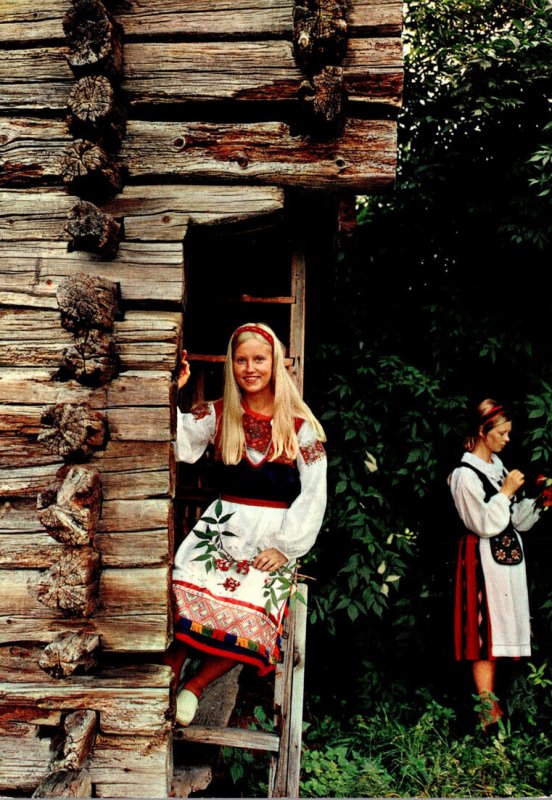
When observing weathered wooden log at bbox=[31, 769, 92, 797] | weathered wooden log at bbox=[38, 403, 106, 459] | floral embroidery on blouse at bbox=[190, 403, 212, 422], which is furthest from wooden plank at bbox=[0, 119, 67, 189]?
weathered wooden log at bbox=[31, 769, 92, 797]

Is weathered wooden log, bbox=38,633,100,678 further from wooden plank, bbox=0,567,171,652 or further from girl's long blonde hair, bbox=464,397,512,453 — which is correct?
girl's long blonde hair, bbox=464,397,512,453

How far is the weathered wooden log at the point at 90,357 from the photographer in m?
3.42

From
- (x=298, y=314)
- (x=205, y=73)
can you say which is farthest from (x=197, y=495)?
(x=205, y=73)

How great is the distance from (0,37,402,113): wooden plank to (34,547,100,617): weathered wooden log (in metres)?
2.25

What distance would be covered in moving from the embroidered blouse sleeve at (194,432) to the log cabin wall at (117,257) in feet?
1.55

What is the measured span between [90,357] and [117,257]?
1.78ft

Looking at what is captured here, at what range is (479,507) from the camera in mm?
4930

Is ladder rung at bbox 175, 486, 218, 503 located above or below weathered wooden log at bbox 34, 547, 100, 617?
above

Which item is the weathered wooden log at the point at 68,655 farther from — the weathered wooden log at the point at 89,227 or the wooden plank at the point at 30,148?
the wooden plank at the point at 30,148

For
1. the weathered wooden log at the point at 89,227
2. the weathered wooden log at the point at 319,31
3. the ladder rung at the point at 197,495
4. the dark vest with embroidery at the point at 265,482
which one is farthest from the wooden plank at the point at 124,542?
the weathered wooden log at the point at 319,31

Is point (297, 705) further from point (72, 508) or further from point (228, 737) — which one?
point (72, 508)

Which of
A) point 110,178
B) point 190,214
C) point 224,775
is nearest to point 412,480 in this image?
point 224,775

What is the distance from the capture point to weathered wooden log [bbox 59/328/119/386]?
11.2 feet

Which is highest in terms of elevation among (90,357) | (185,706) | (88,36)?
(88,36)
